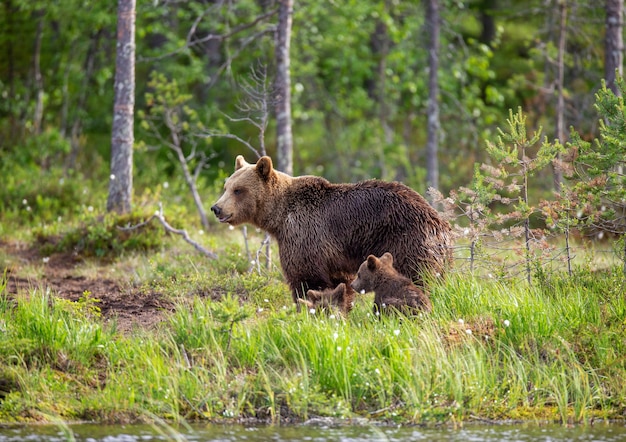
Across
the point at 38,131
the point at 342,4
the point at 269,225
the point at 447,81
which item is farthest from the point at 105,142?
the point at 269,225

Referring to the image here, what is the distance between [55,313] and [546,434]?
4.19 metres

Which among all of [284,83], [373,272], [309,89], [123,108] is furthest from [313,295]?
[309,89]

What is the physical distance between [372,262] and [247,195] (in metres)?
2.02

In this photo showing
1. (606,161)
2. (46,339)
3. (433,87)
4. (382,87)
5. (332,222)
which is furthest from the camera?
(382,87)

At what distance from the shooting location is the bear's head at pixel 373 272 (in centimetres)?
781

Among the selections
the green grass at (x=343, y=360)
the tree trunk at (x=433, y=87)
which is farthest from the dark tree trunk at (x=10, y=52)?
the green grass at (x=343, y=360)

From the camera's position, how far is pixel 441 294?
810cm

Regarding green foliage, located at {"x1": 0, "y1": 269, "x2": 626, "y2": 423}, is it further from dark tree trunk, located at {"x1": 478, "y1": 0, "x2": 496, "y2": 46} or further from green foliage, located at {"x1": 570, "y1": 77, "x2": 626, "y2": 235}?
dark tree trunk, located at {"x1": 478, "y1": 0, "x2": 496, "y2": 46}

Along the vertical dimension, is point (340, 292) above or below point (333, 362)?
above

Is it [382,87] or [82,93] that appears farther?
[382,87]

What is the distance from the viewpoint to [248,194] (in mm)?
9281

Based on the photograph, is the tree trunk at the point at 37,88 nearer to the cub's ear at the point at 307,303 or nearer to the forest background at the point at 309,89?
the forest background at the point at 309,89

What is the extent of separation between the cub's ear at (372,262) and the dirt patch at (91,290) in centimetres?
202

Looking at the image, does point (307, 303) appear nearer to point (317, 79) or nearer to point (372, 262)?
point (372, 262)
